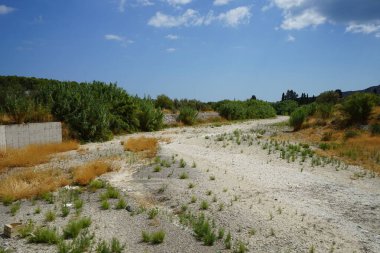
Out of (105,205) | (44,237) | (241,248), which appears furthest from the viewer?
(105,205)

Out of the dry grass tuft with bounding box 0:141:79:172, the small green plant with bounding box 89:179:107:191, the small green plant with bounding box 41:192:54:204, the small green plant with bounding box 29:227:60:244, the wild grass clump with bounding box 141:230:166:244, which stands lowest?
the wild grass clump with bounding box 141:230:166:244

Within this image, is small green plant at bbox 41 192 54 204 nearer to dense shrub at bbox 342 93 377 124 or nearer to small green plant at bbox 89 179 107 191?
small green plant at bbox 89 179 107 191

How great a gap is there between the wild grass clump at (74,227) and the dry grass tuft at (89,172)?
263 cm

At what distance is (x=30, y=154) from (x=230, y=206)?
24.4 ft

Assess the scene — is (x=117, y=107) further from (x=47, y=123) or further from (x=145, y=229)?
(x=145, y=229)

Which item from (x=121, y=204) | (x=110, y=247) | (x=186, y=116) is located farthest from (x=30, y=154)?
(x=186, y=116)

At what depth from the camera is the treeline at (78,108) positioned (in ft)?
49.7

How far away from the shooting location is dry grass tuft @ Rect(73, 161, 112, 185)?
915 centimetres

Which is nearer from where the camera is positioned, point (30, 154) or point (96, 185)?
point (96, 185)

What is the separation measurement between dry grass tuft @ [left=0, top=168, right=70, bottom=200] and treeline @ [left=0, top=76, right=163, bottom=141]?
5.66 meters

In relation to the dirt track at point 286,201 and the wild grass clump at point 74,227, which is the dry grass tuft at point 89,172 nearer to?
the dirt track at point 286,201

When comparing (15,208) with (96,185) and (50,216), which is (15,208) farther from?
(96,185)

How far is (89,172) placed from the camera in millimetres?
9500

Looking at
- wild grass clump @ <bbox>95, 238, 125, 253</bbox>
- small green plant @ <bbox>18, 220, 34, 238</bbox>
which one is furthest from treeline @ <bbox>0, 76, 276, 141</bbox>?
wild grass clump @ <bbox>95, 238, 125, 253</bbox>
